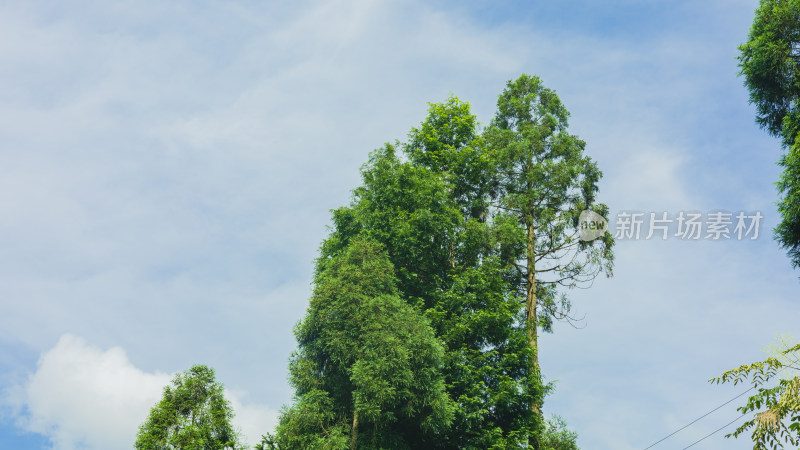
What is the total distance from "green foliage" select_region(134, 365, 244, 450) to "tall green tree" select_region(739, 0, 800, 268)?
2172 cm

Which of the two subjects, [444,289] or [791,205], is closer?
[791,205]

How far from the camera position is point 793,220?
62.0 feet

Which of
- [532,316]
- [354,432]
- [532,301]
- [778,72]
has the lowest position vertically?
[354,432]

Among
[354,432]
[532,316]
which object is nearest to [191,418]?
[354,432]

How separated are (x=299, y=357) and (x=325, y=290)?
247 cm

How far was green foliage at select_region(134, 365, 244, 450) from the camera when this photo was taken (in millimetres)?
25812

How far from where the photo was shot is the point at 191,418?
87.2ft

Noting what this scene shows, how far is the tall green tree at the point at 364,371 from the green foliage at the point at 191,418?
671 cm

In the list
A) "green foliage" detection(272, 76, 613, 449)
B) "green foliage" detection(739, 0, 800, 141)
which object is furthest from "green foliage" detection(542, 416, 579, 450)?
"green foliage" detection(739, 0, 800, 141)

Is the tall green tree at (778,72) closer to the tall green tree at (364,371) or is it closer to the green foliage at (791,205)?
the green foliage at (791,205)

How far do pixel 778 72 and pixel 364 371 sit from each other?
55.2 feet

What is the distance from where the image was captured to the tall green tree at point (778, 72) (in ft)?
63.8

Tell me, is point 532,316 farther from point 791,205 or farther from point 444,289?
point 791,205

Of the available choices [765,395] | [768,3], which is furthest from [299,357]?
[768,3]
